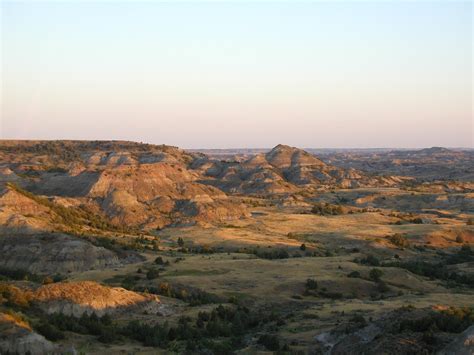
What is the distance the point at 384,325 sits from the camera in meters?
27.4

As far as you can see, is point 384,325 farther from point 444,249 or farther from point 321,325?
point 444,249

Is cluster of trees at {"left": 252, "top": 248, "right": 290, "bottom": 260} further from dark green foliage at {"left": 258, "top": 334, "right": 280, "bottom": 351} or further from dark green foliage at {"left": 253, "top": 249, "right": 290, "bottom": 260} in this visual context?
dark green foliage at {"left": 258, "top": 334, "right": 280, "bottom": 351}

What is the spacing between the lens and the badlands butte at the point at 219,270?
28.7 m

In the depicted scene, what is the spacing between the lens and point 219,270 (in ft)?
185

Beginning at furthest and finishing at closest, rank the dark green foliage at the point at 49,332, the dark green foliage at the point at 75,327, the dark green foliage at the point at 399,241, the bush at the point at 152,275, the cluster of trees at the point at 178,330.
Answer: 1. the dark green foliage at the point at 399,241
2. the bush at the point at 152,275
3. the cluster of trees at the point at 178,330
4. the dark green foliage at the point at 75,327
5. the dark green foliage at the point at 49,332

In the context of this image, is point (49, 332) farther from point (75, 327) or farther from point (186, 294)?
point (186, 294)

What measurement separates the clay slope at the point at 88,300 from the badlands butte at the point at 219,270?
0.10 meters

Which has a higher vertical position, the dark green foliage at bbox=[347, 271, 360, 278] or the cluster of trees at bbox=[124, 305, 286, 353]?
the cluster of trees at bbox=[124, 305, 286, 353]

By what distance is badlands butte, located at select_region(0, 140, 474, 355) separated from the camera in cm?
2866

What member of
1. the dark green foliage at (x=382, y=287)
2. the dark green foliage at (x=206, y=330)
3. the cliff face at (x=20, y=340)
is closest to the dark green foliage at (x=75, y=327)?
the dark green foliage at (x=206, y=330)

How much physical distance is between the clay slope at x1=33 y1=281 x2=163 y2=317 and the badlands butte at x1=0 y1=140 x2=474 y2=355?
0.10m

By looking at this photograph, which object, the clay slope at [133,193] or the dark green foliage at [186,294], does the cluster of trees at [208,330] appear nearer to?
the dark green foliage at [186,294]

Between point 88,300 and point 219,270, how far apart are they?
21.5m

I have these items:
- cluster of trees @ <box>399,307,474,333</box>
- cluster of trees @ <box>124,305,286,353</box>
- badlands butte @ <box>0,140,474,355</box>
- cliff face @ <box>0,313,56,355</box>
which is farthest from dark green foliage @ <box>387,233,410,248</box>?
cliff face @ <box>0,313,56,355</box>
